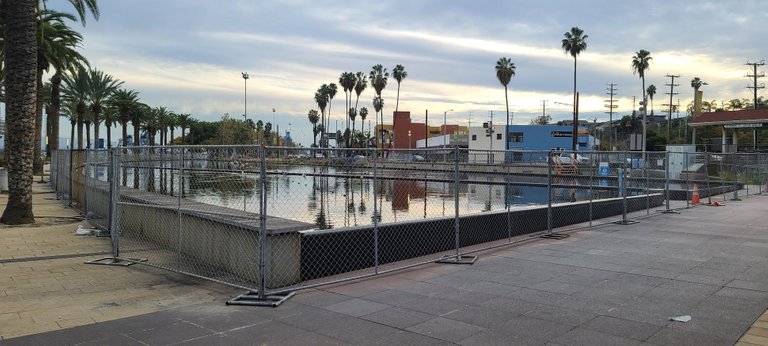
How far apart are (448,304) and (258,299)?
2300mm

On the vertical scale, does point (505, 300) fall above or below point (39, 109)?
below

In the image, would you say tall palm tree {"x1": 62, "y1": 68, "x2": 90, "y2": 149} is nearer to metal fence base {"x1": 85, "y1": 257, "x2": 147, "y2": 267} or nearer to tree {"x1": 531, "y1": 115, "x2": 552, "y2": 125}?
metal fence base {"x1": 85, "y1": 257, "x2": 147, "y2": 267}

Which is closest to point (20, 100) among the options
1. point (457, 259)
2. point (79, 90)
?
point (457, 259)

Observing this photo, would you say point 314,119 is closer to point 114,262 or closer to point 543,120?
point 543,120

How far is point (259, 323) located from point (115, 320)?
5.18ft

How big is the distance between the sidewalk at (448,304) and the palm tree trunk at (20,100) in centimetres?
460

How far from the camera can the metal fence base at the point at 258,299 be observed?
6562 millimetres

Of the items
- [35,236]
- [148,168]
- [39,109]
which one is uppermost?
[39,109]

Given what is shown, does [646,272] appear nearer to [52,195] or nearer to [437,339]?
[437,339]

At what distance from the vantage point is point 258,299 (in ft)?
22.1

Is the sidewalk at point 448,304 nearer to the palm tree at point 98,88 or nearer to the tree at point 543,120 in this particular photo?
the palm tree at point 98,88

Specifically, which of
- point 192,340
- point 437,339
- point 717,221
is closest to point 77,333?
point 192,340

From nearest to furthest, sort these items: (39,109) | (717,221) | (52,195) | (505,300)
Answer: (505,300)
(717,221)
(52,195)
(39,109)

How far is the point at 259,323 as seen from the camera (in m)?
5.91
